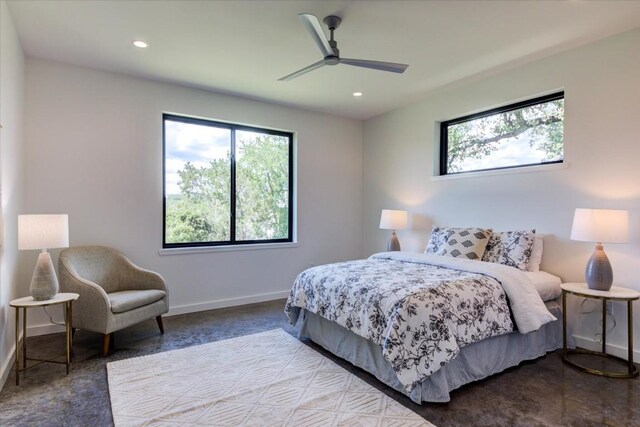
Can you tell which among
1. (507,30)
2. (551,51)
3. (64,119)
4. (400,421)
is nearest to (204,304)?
(64,119)

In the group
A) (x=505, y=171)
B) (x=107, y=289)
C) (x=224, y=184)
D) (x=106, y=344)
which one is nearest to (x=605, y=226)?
(x=505, y=171)

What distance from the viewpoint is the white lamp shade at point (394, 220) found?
15.0 feet

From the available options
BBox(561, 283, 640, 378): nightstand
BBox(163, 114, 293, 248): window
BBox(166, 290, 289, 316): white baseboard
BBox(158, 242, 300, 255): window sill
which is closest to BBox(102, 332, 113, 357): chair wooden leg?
BBox(166, 290, 289, 316): white baseboard

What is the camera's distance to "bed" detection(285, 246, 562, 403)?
2.18 metres

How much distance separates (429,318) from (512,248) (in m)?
1.66

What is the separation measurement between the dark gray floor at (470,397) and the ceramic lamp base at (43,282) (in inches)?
23.0

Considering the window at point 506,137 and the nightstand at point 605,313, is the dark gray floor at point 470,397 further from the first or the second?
the window at point 506,137

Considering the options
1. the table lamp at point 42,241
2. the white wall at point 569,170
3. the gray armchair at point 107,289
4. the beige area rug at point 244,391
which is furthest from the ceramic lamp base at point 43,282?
the white wall at point 569,170

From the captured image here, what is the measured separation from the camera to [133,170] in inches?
153

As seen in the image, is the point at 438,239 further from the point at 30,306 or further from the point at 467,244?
the point at 30,306

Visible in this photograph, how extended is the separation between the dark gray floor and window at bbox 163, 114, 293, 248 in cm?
162

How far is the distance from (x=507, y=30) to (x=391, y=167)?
2.49 metres

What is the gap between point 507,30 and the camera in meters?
2.86

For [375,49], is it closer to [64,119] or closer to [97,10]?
[97,10]
